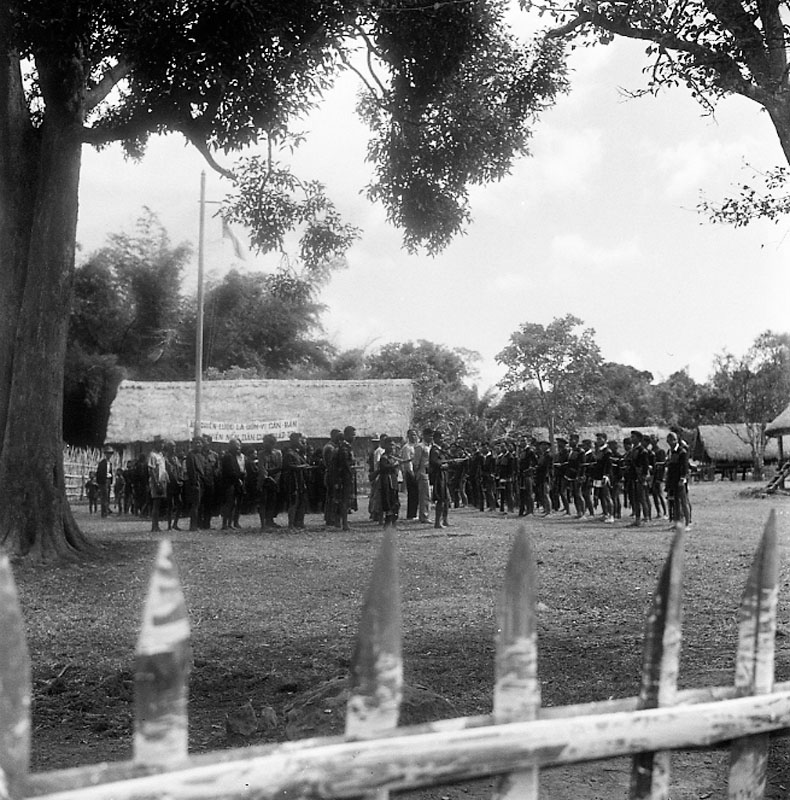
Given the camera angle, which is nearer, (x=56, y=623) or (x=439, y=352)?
(x=56, y=623)

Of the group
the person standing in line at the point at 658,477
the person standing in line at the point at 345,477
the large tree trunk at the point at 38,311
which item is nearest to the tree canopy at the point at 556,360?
the person standing in line at the point at 345,477

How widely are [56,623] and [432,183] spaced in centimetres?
321

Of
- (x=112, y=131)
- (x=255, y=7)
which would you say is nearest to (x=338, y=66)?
(x=255, y=7)

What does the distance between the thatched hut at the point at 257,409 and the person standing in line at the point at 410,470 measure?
11cm

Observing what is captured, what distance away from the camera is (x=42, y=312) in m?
5.09

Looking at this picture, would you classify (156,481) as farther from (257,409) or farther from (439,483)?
(439,483)

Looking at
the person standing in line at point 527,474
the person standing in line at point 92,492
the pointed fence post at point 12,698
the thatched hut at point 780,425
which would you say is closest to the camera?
the pointed fence post at point 12,698

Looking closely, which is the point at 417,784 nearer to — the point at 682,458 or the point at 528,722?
the point at 528,722

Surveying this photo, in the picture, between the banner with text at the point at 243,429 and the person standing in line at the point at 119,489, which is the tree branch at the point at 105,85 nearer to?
the banner with text at the point at 243,429

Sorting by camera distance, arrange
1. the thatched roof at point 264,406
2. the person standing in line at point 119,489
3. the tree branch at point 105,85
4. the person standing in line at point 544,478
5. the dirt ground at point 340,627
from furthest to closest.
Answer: the person standing in line at point 544,478
the person standing in line at point 119,489
the thatched roof at point 264,406
the tree branch at point 105,85
the dirt ground at point 340,627

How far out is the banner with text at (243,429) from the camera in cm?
705

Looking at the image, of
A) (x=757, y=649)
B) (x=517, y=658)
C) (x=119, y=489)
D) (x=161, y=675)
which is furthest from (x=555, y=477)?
(x=161, y=675)

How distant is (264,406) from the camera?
673 centimetres

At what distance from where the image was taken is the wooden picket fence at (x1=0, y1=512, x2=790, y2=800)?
2.05ft
